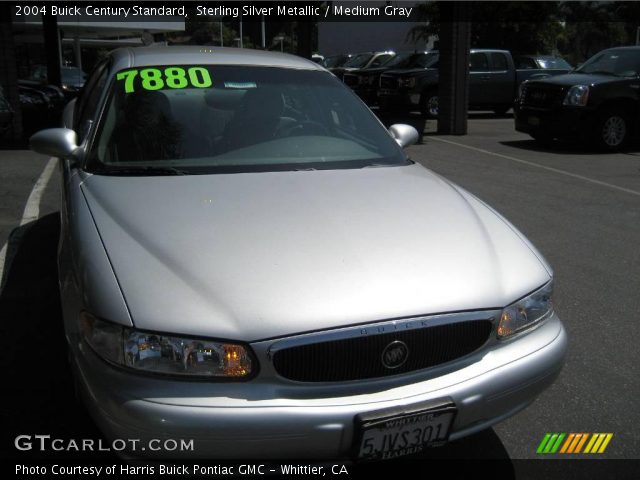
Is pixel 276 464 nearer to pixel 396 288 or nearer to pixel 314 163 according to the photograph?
pixel 396 288

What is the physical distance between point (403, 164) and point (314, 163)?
52 centimetres

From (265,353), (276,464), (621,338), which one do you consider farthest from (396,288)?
(621,338)

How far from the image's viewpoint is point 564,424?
3139 mm

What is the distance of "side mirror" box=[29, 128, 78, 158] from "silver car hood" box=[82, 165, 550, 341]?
0.46 metres

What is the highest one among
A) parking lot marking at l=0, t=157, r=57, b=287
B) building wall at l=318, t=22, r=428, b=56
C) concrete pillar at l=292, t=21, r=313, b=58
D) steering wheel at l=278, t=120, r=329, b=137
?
building wall at l=318, t=22, r=428, b=56

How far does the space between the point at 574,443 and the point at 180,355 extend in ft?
6.01

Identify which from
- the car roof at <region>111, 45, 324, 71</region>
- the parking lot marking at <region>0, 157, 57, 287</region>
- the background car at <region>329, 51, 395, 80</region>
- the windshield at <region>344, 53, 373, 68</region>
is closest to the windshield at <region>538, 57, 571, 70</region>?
the background car at <region>329, 51, 395, 80</region>

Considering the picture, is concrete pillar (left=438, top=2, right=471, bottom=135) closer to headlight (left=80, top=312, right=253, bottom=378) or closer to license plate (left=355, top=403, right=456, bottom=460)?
license plate (left=355, top=403, right=456, bottom=460)

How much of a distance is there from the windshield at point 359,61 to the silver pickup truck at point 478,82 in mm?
4644

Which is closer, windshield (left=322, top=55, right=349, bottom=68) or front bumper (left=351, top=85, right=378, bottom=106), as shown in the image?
front bumper (left=351, top=85, right=378, bottom=106)

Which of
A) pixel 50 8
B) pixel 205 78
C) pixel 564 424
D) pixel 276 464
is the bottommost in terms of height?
pixel 564 424

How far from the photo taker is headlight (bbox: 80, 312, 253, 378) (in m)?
2.18

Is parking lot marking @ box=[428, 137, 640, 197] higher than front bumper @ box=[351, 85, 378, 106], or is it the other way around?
front bumper @ box=[351, 85, 378, 106]

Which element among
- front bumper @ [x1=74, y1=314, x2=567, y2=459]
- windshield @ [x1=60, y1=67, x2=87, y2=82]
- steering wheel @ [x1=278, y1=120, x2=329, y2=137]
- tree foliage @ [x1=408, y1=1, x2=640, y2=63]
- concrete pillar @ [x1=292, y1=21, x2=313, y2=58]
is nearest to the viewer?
front bumper @ [x1=74, y1=314, x2=567, y2=459]
